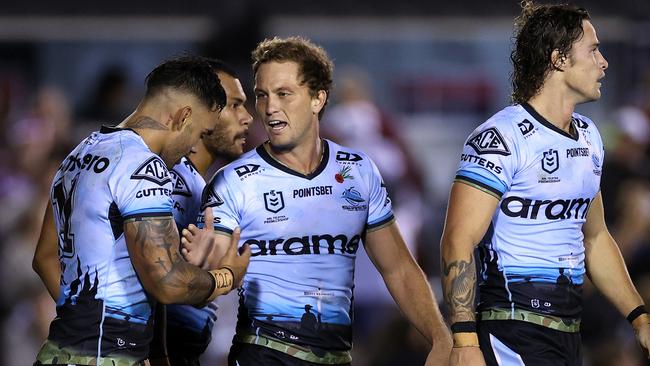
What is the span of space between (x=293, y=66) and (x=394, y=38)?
10.8 meters

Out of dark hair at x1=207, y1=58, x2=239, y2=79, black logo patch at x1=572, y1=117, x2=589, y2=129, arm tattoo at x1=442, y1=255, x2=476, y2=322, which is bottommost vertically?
arm tattoo at x1=442, y1=255, x2=476, y2=322

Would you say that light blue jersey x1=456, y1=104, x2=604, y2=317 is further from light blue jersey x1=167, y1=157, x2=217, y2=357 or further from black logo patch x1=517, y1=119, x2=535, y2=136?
light blue jersey x1=167, y1=157, x2=217, y2=357

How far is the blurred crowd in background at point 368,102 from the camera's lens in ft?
36.9

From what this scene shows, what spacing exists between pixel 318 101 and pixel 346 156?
32cm

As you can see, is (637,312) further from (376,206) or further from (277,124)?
(277,124)

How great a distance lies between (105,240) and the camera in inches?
233

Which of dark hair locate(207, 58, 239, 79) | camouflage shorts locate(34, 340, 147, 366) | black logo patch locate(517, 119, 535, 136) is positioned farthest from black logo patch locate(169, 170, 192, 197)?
black logo patch locate(517, 119, 535, 136)

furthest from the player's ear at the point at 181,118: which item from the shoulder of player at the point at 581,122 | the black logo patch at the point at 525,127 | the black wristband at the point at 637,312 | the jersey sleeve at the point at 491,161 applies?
the black wristband at the point at 637,312

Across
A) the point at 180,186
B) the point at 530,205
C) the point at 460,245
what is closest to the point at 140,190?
the point at 180,186

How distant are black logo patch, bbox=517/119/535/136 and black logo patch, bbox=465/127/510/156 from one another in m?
0.12

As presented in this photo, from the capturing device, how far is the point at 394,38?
17391mm

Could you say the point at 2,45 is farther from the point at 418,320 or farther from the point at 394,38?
the point at 418,320

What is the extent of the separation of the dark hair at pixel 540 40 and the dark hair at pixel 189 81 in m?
1.48

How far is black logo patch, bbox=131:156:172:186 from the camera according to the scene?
19.2ft
